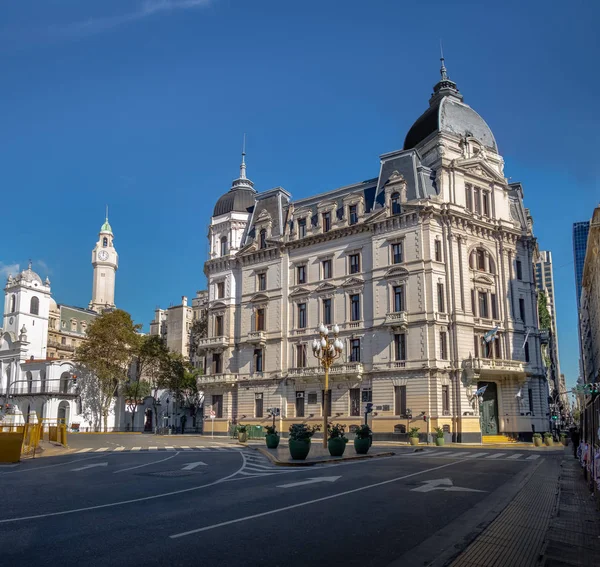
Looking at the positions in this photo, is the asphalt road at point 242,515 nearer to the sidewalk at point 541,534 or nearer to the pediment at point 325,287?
the sidewalk at point 541,534

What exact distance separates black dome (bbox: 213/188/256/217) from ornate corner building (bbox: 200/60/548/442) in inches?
145

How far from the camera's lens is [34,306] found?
286 feet

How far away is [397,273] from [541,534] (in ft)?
135

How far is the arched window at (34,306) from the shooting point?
86725mm

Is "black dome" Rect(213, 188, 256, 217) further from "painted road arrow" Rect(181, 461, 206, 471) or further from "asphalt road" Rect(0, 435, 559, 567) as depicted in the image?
"asphalt road" Rect(0, 435, 559, 567)

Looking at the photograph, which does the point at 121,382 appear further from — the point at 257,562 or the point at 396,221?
the point at 257,562

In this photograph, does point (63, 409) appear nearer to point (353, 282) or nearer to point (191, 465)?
point (353, 282)

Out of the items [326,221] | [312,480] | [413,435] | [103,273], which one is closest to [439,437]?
[413,435]

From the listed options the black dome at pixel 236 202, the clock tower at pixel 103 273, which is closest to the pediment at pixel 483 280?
the black dome at pixel 236 202

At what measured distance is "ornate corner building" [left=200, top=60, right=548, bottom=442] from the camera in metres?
48.6

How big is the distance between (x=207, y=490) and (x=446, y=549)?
24.7 ft

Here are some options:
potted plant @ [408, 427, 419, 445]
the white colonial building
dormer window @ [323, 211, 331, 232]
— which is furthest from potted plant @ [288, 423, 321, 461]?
the white colonial building

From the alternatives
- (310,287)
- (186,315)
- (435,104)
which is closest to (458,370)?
(310,287)

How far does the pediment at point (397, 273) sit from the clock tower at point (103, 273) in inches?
3333
